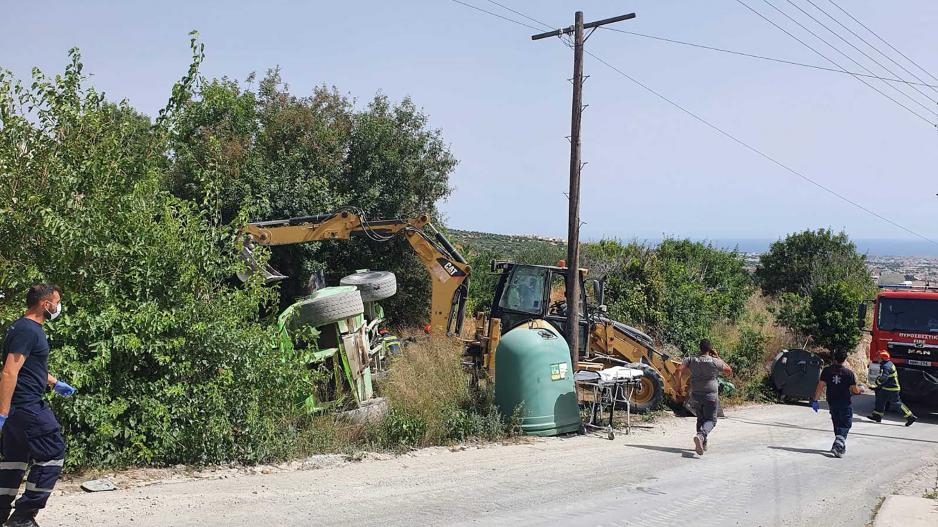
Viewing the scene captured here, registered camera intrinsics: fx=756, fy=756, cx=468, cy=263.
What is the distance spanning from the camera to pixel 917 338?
1611 centimetres

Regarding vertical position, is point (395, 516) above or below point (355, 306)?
below

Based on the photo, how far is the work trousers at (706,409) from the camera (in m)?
11.1

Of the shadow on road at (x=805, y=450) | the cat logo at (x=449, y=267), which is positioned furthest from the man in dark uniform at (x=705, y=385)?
the cat logo at (x=449, y=267)

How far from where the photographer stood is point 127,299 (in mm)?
8656

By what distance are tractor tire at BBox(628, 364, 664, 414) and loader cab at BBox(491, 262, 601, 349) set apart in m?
1.26

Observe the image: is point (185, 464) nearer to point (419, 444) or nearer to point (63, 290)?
point (63, 290)

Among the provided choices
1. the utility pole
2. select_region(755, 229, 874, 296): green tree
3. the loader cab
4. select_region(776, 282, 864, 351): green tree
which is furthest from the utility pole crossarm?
select_region(755, 229, 874, 296): green tree

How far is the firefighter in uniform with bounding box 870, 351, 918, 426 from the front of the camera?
15.2 metres

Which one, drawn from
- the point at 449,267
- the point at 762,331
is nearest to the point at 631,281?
the point at 762,331

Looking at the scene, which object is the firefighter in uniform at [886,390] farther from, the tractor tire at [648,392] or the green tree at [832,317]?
the green tree at [832,317]

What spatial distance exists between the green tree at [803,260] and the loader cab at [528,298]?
20.7 m

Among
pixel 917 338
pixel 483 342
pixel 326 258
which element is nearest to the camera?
pixel 483 342

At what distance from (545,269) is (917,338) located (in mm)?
8392

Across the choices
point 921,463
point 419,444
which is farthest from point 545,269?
point 921,463
